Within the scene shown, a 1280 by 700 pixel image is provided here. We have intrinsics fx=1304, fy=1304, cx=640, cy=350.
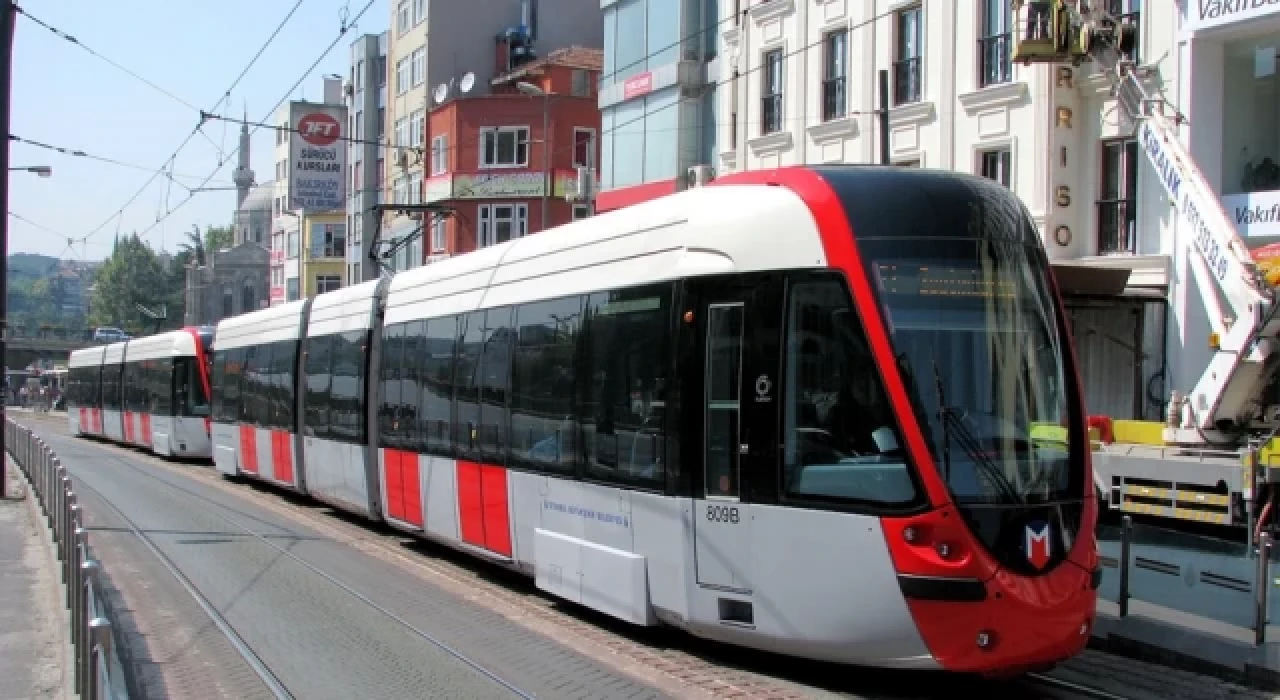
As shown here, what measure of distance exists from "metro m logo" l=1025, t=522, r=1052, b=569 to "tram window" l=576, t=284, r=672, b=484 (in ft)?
8.62

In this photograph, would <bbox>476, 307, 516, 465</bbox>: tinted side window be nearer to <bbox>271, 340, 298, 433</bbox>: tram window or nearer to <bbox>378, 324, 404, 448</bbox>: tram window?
<bbox>378, 324, 404, 448</bbox>: tram window

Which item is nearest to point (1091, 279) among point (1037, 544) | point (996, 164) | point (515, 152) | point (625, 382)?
point (996, 164)

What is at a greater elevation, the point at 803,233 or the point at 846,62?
the point at 846,62

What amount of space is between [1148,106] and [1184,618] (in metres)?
10.8

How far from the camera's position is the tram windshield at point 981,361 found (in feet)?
25.5

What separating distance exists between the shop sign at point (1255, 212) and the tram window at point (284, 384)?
47.4 feet

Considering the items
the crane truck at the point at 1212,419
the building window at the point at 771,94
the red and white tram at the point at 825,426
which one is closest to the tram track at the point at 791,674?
the red and white tram at the point at 825,426

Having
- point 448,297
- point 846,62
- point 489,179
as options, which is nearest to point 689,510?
point 448,297

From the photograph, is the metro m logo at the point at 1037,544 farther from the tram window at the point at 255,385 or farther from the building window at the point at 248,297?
the building window at the point at 248,297

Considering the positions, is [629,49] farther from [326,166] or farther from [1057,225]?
[1057,225]

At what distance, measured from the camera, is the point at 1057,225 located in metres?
21.7

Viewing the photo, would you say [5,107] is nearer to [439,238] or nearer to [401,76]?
[439,238]

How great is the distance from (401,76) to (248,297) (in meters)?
61.4

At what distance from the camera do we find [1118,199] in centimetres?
2139
